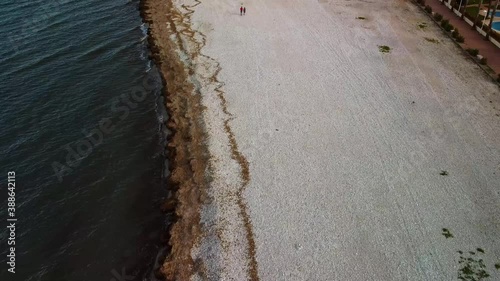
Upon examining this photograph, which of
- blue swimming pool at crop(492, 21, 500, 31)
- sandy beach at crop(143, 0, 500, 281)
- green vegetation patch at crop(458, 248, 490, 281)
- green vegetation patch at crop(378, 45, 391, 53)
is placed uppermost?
blue swimming pool at crop(492, 21, 500, 31)

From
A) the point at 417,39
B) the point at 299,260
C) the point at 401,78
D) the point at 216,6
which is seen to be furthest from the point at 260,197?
the point at 216,6

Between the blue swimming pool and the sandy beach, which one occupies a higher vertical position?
the blue swimming pool

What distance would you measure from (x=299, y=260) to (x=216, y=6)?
43.1m

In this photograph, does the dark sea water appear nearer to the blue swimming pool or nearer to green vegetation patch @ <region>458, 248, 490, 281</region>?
green vegetation patch @ <region>458, 248, 490, 281</region>

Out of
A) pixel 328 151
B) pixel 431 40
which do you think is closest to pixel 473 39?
pixel 431 40

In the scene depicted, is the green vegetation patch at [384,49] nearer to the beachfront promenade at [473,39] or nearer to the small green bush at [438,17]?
the beachfront promenade at [473,39]
